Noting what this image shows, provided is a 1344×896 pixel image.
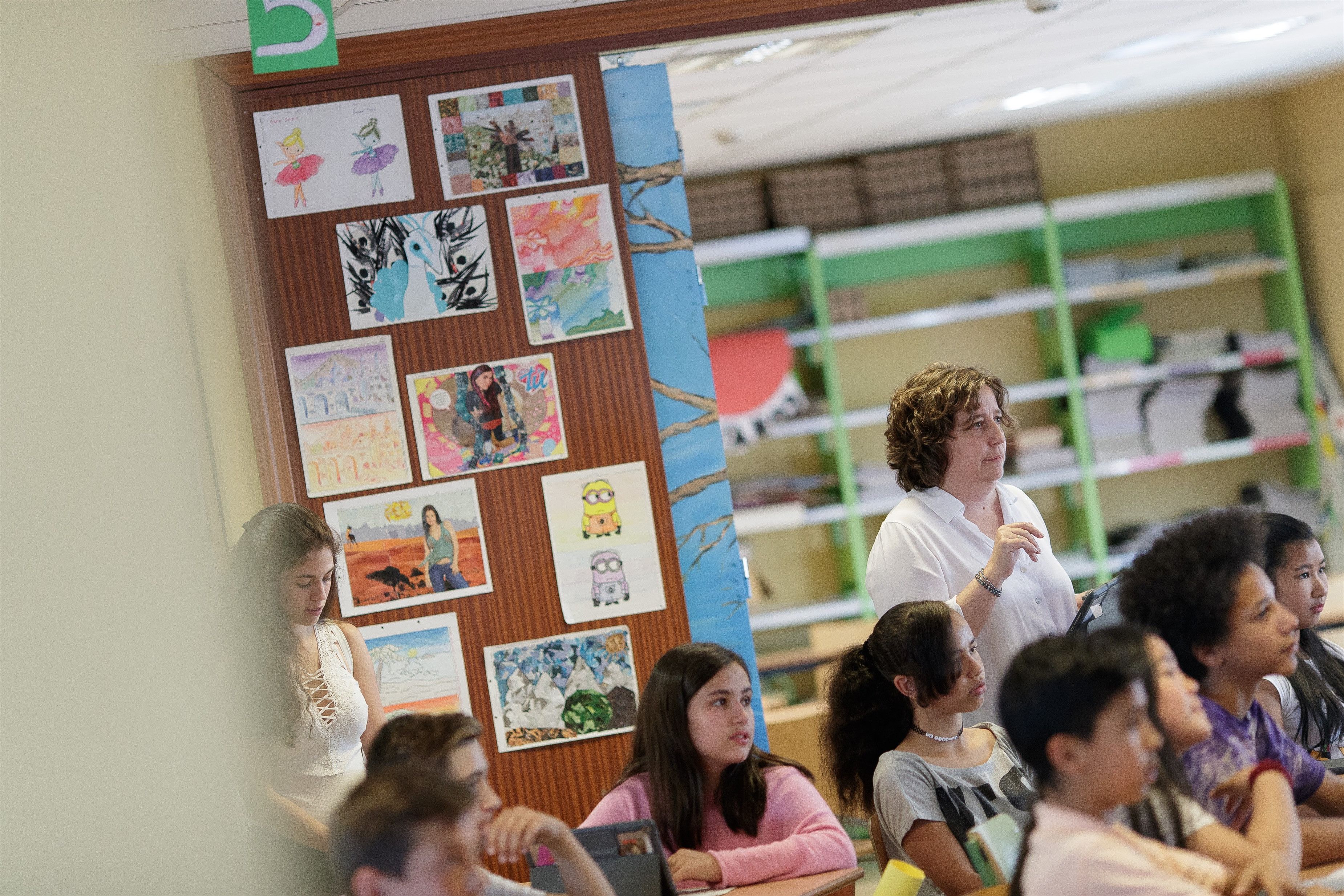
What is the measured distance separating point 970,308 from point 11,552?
4.32 meters

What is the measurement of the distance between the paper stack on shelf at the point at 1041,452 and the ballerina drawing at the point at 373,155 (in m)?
3.59

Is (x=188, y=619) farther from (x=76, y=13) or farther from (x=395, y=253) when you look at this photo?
(x=76, y=13)

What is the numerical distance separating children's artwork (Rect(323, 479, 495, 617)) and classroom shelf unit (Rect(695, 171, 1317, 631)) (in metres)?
2.65

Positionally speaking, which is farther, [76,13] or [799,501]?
[799,501]

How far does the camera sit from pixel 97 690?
214 cm

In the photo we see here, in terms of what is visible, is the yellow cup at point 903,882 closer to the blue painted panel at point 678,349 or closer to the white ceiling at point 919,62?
the blue painted panel at point 678,349

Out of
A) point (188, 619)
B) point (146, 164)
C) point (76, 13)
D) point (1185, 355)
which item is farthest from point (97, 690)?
point (1185, 355)

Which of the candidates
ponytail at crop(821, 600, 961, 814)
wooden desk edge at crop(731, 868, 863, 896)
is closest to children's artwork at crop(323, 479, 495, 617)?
ponytail at crop(821, 600, 961, 814)

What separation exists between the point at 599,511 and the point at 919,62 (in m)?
2.09

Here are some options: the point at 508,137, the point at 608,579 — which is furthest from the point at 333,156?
the point at 608,579

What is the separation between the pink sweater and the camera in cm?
219

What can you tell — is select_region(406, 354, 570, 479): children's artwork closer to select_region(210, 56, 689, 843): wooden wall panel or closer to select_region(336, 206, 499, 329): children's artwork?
select_region(210, 56, 689, 843): wooden wall panel

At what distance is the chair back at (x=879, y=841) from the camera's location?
92.0 inches

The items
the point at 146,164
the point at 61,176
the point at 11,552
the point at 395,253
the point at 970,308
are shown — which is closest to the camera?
the point at 11,552
